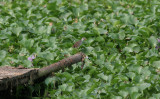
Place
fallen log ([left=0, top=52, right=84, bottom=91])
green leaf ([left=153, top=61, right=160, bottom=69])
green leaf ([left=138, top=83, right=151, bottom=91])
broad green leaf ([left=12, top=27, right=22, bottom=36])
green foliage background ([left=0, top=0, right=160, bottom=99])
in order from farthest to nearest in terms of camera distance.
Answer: broad green leaf ([left=12, top=27, right=22, bottom=36]), green leaf ([left=153, top=61, right=160, bottom=69]), green foliage background ([left=0, top=0, right=160, bottom=99]), green leaf ([left=138, top=83, right=151, bottom=91]), fallen log ([left=0, top=52, right=84, bottom=91])

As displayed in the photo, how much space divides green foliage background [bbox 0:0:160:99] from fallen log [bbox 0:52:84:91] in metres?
0.09

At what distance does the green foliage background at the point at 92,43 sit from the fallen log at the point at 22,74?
0.30 feet

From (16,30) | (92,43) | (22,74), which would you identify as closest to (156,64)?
(92,43)

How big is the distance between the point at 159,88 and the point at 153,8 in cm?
210

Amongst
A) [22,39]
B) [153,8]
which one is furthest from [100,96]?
[153,8]

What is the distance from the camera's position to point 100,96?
313cm

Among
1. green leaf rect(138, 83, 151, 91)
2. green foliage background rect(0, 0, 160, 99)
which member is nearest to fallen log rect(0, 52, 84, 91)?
green foliage background rect(0, 0, 160, 99)

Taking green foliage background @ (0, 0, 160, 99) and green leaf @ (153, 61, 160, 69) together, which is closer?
green foliage background @ (0, 0, 160, 99)

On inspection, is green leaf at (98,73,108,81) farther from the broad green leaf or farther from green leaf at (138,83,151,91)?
the broad green leaf

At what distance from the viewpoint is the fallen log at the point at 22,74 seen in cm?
295

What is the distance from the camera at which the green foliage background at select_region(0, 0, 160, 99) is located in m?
3.29

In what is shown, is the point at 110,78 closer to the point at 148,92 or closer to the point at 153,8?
the point at 148,92

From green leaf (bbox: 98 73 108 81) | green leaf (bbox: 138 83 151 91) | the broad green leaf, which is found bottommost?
green leaf (bbox: 138 83 151 91)

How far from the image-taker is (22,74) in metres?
3.06
